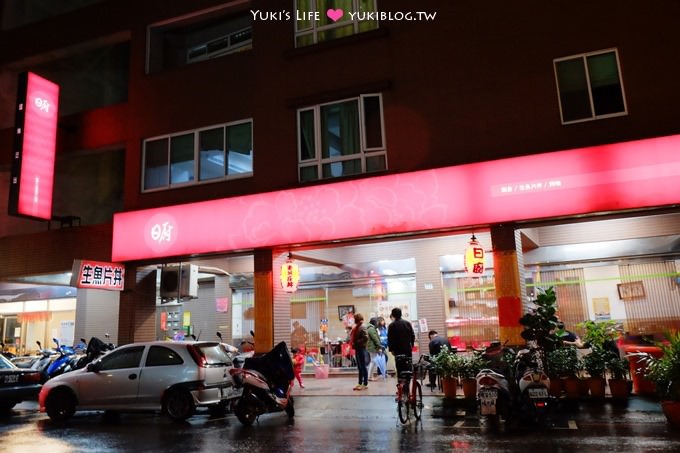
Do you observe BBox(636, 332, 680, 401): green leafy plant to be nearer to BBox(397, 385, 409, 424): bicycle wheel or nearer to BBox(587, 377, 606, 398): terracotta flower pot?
BBox(587, 377, 606, 398): terracotta flower pot

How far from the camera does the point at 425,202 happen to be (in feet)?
40.9

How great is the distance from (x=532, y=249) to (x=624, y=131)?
5.17m

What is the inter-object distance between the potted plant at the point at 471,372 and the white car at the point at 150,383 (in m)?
4.82

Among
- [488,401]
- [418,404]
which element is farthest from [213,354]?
[488,401]

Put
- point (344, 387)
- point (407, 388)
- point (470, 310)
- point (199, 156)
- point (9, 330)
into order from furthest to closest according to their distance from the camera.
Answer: point (9, 330)
point (470, 310)
point (199, 156)
point (344, 387)
point (407, 388)

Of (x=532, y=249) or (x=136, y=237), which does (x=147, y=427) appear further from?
(x=532, y=249)

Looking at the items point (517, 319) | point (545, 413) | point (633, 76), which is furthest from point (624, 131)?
point (545, 413)

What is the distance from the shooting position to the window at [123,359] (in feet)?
37.5

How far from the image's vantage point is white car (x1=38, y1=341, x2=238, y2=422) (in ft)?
35.7

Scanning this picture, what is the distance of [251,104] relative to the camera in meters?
15.4

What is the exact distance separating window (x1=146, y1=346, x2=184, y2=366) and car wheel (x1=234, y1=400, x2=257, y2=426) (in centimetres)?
161

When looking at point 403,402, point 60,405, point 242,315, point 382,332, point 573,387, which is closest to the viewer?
point 403,402

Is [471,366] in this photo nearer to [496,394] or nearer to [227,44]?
[496,394]

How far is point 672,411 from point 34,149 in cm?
1697
